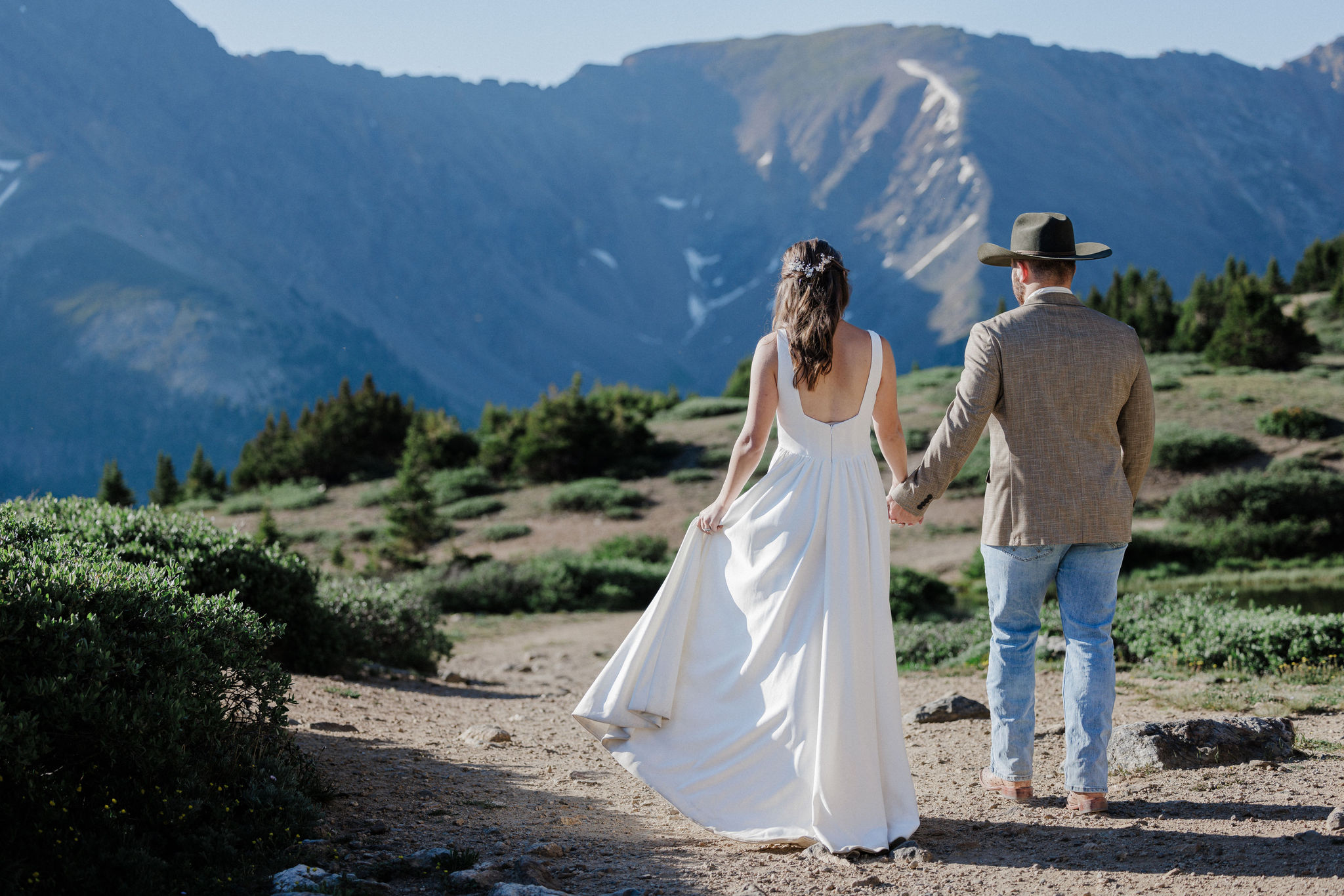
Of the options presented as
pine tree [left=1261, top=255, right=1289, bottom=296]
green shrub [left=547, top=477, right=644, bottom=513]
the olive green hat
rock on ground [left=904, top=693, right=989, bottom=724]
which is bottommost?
rock on ground [left=904, top=693, right=989, bottom=724]

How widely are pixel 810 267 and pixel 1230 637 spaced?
5.31 metres

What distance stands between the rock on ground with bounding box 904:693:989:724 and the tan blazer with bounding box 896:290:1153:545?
270 centimetres

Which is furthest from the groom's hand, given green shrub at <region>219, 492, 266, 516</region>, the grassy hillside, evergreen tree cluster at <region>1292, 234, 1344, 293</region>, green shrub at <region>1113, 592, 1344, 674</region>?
evergreen tree cluster at <region>1292, 234, 1344, 293</region>

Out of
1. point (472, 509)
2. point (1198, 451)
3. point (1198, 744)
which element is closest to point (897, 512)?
point (1198, 744)

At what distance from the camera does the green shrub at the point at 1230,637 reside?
7.16 metres

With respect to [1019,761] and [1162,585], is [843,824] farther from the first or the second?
[1162,585]

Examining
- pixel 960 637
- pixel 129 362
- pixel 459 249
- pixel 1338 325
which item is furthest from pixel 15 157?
pixel 960 637

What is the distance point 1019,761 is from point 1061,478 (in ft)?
3.99

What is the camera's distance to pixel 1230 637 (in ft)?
24.4

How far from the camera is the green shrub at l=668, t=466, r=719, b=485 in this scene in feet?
85.0

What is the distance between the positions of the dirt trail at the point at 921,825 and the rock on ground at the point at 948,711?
4.5 inches

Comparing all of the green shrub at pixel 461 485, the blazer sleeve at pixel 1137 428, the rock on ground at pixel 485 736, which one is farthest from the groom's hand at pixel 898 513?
the green shrub at pixel 461 485

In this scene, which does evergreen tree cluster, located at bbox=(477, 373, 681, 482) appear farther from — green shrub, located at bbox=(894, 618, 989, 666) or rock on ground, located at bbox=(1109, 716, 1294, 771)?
rock on ground, located at bbox=(1109, 716, 1294, 771)

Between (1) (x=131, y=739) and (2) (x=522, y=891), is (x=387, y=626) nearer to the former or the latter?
(1) (x=131, y=739)
